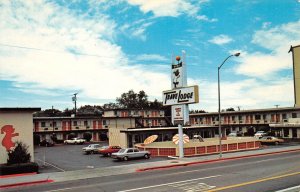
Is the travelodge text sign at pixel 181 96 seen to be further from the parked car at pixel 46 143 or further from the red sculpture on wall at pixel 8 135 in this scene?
the parked car at pixel 46 143

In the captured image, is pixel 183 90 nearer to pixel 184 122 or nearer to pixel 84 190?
pixel 184 122

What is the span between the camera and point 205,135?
62344 millimetres

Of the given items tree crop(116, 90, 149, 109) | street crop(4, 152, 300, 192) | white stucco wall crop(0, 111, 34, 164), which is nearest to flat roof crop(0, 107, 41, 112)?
white stucco wall crop(0, 111, 34, 164)

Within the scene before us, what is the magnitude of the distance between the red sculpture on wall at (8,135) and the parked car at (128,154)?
10766mm

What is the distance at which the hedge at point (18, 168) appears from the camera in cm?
2727

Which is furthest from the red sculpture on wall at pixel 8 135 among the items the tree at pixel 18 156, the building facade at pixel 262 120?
the building facade at pixel 262 120

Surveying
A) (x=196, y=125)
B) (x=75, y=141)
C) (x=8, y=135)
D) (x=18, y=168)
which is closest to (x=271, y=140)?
(x=196, y=125)

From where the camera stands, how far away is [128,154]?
37594 millimetres

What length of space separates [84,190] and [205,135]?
4513cm

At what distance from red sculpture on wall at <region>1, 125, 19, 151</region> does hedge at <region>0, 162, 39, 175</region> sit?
4176 mm

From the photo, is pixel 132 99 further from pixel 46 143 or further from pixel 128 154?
pixel 128 154

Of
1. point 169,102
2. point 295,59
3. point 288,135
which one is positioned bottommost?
point 288,135

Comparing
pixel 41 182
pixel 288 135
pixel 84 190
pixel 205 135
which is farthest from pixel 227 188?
pixel 288 135

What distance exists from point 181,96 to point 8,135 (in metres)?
18.1
